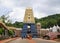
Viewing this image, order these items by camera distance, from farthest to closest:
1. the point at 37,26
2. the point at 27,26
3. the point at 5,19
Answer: the point at 37,26 < the point at 27,26 < the point at 5,19

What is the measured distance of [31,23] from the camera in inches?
3548

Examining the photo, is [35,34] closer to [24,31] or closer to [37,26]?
[24,31]

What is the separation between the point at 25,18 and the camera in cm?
9325

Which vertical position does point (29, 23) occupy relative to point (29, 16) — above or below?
below

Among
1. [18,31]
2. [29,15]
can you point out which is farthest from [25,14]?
[18,31]

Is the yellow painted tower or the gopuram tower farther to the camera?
the yellow painted tower

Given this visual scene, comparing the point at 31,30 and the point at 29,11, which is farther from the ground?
the point at 29,11

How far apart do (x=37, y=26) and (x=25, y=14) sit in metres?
7.34

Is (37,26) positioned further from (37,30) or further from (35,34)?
(35,34)

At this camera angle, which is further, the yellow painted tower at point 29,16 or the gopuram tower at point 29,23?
the yellow painted tower at point 29,16

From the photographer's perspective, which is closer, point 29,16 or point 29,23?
point 29,23

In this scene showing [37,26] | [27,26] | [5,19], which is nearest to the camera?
[5,19]

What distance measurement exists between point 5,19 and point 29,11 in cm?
1306

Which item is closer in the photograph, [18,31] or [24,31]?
[24,31]
